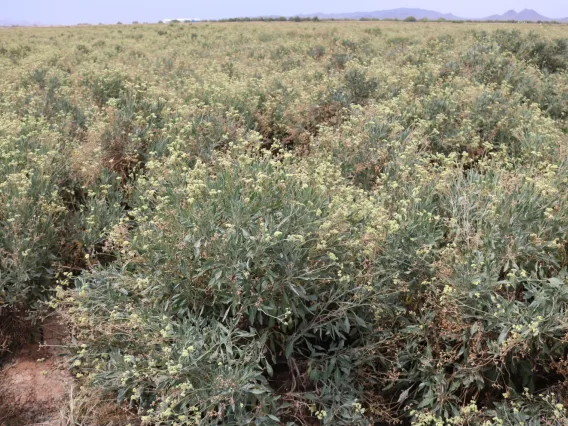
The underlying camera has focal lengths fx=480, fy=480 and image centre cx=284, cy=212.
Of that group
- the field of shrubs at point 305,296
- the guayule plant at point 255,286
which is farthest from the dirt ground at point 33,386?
the guayule plant at point 255,286

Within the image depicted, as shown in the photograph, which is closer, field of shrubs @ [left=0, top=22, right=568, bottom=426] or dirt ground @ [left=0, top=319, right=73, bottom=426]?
field of shrubs @ [left=0, top=22, right=568, bottom=426]

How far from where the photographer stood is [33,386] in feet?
12.5

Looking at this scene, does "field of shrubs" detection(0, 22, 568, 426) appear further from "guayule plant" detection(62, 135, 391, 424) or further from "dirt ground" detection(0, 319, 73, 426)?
"dirt ground" detection(0, 319, 73, 426)

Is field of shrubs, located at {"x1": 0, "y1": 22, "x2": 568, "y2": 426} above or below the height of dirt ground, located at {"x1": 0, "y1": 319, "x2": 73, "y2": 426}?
above

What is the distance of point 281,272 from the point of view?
333cm

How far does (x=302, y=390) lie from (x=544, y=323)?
1702 mm

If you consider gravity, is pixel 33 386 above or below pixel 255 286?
below

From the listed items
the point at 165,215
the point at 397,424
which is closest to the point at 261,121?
the point at 165,215

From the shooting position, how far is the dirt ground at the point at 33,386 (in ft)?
11.7

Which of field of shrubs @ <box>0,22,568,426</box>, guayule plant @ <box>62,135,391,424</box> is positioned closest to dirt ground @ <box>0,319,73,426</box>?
field of shrubs @ <box>0,22,568,426</box>

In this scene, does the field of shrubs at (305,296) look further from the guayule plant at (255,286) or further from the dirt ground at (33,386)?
the dirt ground at (33,386)

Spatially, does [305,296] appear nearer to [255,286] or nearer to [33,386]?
[255,286]

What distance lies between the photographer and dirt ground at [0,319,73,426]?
11.7ft

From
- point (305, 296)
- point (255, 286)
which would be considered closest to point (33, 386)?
point (255, 286)
